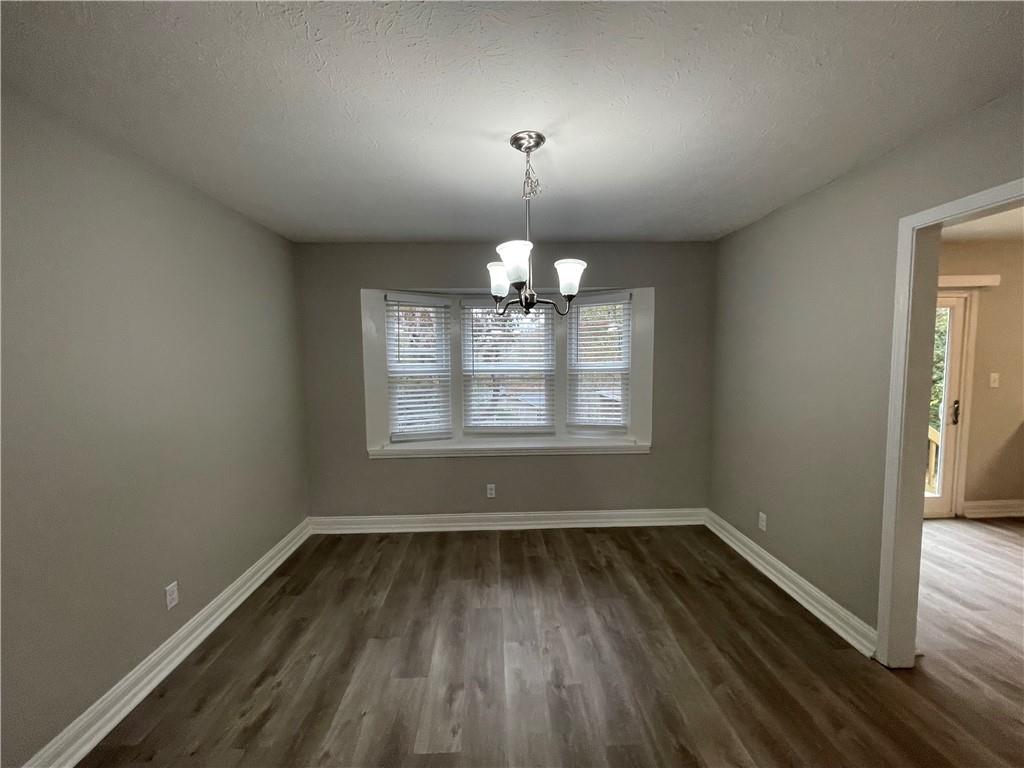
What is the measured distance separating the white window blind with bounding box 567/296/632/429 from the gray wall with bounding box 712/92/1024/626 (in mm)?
889

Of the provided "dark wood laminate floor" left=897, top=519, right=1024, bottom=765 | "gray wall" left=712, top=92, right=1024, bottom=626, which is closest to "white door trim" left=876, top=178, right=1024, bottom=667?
"gray wall" left=712, top=92, right=1024, bottom=626

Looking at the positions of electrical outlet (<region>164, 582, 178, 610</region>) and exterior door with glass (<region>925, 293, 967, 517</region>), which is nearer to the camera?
electrical outlet (<region>164, 582, 178, 610</region>)

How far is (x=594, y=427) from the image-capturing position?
3.63 meters

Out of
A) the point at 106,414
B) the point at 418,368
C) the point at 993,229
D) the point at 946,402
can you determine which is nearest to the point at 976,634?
the point at 946,402

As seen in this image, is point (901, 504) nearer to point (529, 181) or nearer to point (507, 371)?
point (529, 181)

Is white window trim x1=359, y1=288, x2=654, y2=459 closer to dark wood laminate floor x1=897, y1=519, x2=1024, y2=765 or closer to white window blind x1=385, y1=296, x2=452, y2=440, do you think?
white window blind x1=385, y1=296, x2=452, y2=440

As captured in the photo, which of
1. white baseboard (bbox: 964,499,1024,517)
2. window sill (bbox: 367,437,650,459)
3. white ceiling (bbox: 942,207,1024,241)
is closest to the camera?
white ceiling (bbox: 942,207,1024,241)

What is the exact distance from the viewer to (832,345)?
2199 mm

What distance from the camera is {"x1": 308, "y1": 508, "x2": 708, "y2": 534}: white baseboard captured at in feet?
11.3

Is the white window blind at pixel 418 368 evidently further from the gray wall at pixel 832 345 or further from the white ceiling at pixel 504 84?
the gray wall at pixel 832 345

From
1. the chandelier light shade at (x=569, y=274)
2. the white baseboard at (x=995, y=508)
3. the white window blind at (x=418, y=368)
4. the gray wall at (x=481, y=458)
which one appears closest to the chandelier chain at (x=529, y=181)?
the chandelier light shade at (x=569, y=274)

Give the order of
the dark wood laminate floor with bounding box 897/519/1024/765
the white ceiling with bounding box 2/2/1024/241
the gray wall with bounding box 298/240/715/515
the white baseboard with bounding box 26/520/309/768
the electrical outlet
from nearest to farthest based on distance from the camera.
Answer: the white ceiling with bounding box 2/2/1024/241 → the white baseboard with bounding box 26/520/309/768 → the dark wood laminate floor with bounding box 897/519/1024/765 → the electrical outlet → the gray wall with bounding box 298/240/715/515

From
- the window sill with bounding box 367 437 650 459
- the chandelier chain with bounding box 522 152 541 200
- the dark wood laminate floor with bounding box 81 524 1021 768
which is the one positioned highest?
the chandelier chain with bounding box 522 152 541 200

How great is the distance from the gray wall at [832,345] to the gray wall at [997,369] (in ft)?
7.25
